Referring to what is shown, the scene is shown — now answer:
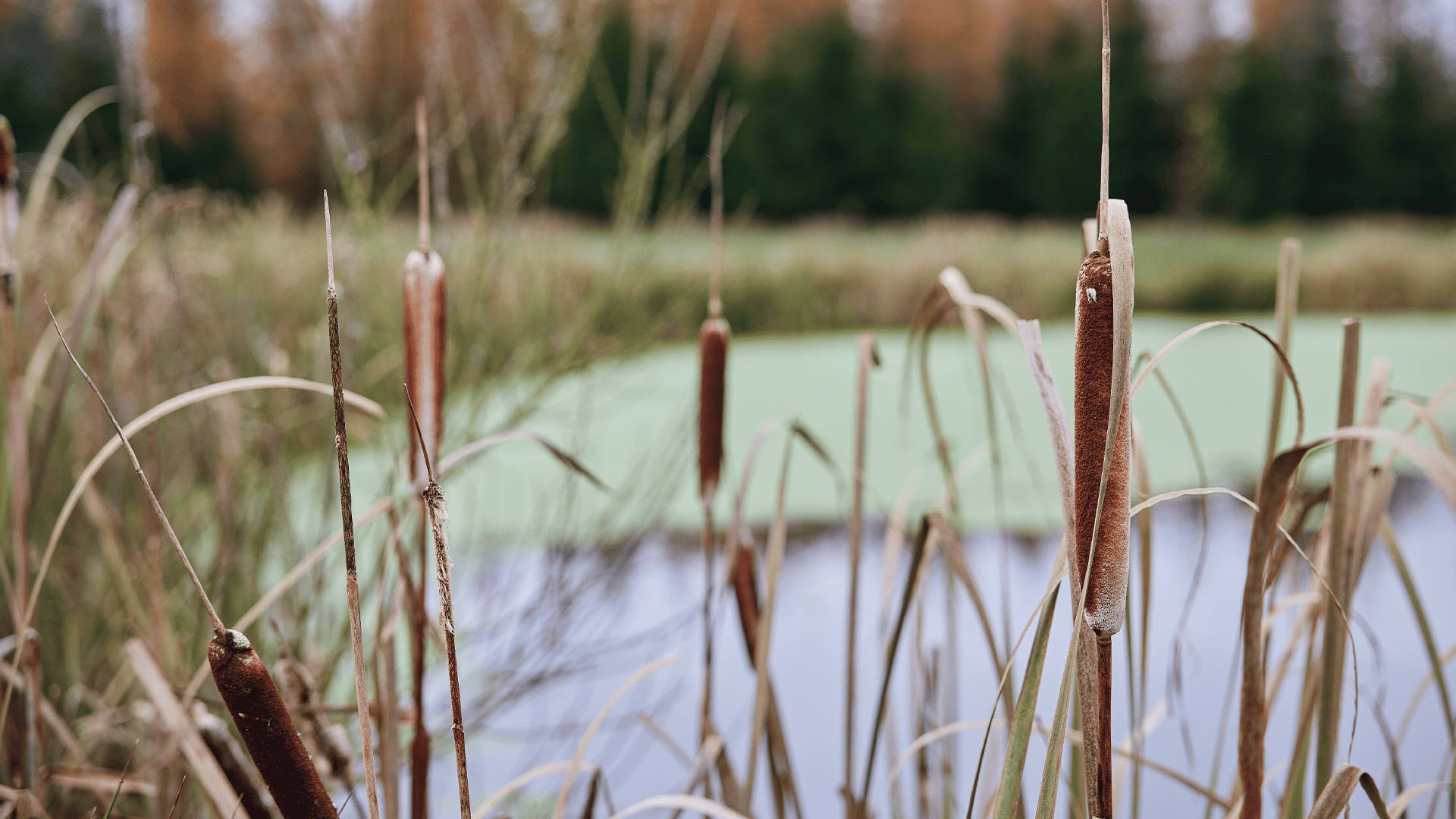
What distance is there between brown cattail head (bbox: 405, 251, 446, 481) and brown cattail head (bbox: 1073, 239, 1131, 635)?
15cm

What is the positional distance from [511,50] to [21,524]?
64 centimetres

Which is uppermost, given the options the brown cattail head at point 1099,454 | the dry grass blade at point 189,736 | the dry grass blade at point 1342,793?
the brown cattail head at point 1099,454

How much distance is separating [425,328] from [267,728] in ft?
0.36

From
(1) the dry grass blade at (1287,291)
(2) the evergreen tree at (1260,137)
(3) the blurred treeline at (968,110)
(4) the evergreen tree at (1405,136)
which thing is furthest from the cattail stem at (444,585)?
(4) the evergreen tree at (1405,136)

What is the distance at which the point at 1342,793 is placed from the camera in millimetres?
217

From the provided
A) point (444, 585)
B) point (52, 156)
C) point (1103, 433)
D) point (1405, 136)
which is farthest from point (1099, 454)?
point (1405, 136)

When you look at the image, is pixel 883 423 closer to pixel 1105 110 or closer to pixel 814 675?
pixel 814 675

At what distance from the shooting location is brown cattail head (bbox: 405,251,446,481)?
0.76 ft

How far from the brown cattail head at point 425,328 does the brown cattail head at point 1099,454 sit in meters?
0.15

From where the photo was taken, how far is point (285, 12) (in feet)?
2.07

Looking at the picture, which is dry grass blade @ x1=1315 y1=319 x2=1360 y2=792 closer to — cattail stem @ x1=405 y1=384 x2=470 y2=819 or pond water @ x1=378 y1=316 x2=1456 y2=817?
pond water @ x1=378 y1=316 x2=1456 y2=817

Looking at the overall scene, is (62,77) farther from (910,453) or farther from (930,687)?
(930,687)

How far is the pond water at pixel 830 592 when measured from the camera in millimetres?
663

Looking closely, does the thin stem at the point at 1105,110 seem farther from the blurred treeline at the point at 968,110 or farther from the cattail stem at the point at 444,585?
the blurred treeline at the point at 968,110
